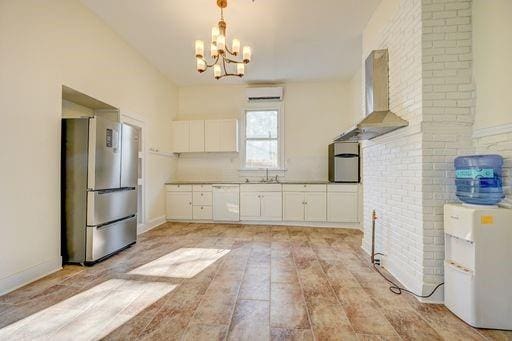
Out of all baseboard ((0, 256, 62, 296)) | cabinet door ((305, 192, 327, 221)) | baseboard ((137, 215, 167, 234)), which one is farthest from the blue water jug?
baseboard ((137, 215, 167, 234))

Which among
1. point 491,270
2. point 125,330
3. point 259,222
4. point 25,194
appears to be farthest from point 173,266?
point 491,270

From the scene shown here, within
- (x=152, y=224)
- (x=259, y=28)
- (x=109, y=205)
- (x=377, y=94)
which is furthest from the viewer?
(x=152, y=224)

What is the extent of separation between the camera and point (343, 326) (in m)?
1.75

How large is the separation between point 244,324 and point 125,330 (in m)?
0.83

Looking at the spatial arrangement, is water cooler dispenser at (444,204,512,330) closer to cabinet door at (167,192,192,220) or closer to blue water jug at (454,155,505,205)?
blue water jug at (454,155,505,205)

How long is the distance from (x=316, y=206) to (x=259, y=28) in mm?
3405

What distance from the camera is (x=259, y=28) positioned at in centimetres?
360

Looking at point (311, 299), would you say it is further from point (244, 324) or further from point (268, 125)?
point (268, 125)

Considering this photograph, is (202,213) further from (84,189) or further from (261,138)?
(84,189)

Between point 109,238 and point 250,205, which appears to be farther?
point 250,205

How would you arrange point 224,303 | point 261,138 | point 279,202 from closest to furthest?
1. point 224,303
2. point 279,202
3. point 261,138

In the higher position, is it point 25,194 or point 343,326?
point 25,194

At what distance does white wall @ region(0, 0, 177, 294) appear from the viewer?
88.0 inches

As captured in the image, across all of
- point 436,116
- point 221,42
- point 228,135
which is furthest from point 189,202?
point 436,116
